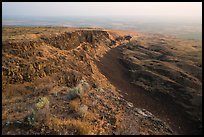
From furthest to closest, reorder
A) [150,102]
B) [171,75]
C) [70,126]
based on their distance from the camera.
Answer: [171,75] < [150,102] < [70,126]

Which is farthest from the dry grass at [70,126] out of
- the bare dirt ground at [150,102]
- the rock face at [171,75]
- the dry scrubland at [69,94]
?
the rock face at [171,75]

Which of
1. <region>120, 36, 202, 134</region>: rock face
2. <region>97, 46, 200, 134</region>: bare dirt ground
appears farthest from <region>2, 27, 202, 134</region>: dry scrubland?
<region>97, 46, 200, 134</region>: bare dirt ground

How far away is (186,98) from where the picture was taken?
34.8 m

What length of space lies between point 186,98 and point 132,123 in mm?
14467

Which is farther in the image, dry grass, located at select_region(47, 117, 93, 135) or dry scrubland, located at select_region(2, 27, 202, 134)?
dry scrubland, located at select_region(2, 27, 202, 134)

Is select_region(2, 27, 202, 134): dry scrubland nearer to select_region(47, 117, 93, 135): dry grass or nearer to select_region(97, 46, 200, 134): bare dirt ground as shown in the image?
select_region(47, 117, 93, 135): dry grass

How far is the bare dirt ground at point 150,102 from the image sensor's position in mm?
27697

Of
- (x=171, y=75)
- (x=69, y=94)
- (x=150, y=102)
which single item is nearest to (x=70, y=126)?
(x=69, y=94)

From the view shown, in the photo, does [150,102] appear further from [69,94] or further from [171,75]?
[69,94]

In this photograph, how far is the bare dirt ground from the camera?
27.7 meters

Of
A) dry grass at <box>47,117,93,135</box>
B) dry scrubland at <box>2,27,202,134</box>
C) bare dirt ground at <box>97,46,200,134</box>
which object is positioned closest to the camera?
dry grass at <box>47,117,93,135</box>

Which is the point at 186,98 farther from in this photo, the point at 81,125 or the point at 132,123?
the point at 81,125

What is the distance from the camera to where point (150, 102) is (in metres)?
33.6

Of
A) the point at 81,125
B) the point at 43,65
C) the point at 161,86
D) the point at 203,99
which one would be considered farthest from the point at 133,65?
the point at 81,125
